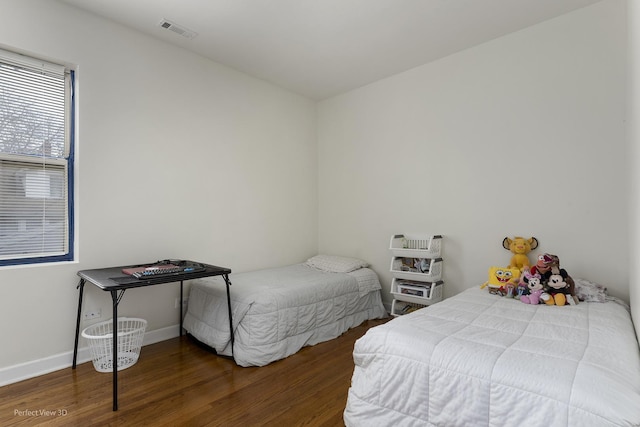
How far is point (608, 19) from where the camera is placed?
7.63ft

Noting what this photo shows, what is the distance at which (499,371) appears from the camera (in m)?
1.25

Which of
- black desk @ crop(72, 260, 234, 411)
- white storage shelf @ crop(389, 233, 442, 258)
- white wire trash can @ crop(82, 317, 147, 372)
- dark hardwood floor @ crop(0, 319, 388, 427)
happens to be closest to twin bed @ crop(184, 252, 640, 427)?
dark hardwood floor @ crop(0, 319, 388, 427)

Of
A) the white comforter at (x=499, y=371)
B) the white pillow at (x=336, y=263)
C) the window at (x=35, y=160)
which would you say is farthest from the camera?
the white pillow at (x=336, y=263)

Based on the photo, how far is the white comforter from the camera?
3.58 ft

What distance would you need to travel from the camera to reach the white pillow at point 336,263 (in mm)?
3473

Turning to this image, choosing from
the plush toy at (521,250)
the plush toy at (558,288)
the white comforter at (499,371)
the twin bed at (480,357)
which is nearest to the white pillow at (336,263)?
the twin bed at (480,357)

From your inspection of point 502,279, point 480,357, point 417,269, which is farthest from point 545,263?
point 480,357

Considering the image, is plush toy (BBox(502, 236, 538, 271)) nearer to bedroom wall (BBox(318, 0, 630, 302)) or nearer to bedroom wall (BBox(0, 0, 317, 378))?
bedroom wall (BBox(318, 0, 630, 302))

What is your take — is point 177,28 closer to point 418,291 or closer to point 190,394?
point 190,394

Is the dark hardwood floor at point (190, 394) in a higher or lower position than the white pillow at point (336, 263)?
lower

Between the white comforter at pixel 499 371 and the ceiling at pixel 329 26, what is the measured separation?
7.08ft

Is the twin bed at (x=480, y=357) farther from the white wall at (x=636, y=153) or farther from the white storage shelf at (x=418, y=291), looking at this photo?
the white storage shelf at (x=418, y=291)

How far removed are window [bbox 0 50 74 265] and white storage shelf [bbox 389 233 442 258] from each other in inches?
109

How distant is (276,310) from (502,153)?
90.2 inches
